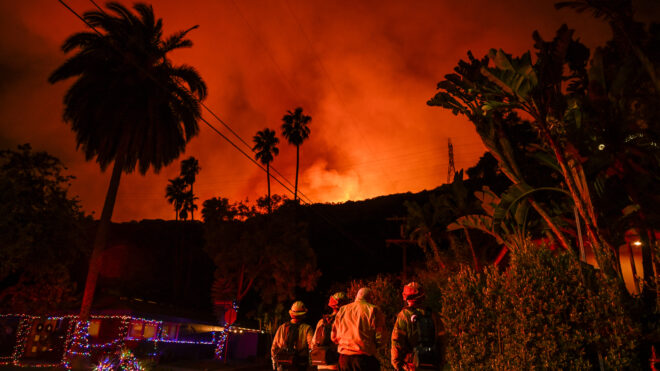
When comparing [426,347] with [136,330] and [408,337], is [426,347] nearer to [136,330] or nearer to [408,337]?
[408,337]

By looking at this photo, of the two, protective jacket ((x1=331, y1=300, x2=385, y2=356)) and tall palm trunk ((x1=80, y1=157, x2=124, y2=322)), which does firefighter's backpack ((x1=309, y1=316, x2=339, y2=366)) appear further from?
tall palm trunk ((x1=80, y1=157, x2=124, y2=322))

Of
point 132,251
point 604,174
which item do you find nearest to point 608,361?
point 604,174

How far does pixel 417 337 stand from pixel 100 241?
20684 millimetres

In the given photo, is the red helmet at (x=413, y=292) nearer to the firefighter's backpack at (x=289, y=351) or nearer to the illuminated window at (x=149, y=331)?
the firefighter's backpack at (x=289, y=351)

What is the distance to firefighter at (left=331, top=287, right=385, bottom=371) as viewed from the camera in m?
5.56

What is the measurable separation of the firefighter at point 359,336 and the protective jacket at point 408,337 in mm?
275

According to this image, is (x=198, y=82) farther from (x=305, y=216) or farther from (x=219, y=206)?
(x=305, y=216)

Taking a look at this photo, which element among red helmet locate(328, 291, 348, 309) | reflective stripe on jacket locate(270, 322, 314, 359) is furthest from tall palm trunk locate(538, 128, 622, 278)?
reflective stripe on jacket locate(270, 322, 314, 359)

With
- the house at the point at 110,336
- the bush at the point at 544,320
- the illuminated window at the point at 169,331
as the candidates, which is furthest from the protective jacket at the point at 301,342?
the illuminated window at the point at 169,331

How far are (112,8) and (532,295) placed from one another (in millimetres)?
23458

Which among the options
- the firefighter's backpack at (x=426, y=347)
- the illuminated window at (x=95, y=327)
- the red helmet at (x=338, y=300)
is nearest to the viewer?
the firefighter's backpack at (x=426, y=347)

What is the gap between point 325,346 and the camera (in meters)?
6.90

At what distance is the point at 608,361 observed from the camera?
6.24 metres

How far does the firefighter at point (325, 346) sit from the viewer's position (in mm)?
6559
